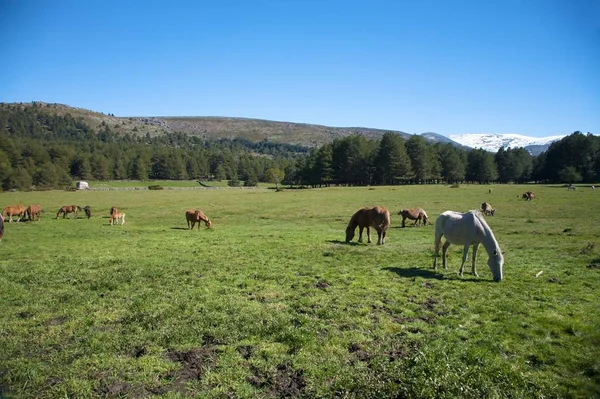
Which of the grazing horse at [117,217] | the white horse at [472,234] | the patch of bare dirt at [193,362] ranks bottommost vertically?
the grazing horse at [117,217]

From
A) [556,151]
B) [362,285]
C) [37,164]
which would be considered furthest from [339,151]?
[362,285]

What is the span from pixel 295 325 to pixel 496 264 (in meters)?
8.53

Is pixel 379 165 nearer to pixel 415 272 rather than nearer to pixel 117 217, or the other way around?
pixel 117 217

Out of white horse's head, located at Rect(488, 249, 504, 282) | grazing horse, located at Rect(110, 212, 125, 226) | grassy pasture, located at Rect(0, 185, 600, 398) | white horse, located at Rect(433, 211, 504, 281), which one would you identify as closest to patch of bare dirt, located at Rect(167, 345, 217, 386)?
grassy pasture, located at Rect(0, 185, 600, 398)

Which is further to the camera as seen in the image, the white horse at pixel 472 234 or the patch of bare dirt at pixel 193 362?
the white horse at pixel 472 234

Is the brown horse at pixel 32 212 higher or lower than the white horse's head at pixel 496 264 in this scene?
lower

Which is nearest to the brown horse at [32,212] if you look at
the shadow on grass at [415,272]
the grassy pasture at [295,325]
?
the grassy pasture at [295,325]

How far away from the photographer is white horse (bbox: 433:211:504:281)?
12852 millimetres

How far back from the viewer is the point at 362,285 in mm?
11945

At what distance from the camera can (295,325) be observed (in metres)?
8.60

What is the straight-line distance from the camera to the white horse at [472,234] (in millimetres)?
12852

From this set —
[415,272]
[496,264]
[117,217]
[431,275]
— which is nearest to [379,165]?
[117,217]

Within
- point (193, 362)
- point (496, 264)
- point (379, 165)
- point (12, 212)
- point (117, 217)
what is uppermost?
point (379, 165)

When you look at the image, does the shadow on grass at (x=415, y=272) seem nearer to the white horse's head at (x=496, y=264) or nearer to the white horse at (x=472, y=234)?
the white horse at (x=472, y=234)
